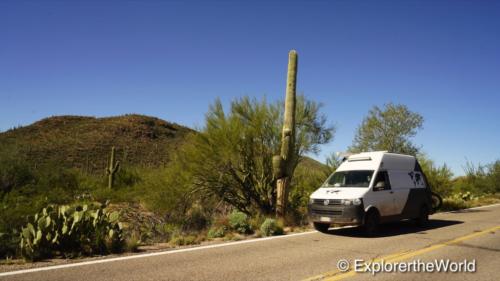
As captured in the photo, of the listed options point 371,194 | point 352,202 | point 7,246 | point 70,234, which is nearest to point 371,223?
point 371,194

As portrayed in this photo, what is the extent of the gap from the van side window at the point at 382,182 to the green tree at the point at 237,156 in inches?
188

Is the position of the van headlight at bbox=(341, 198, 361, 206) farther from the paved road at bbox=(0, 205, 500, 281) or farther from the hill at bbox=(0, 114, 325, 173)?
the hill at bbox=(0, 114, 325, 173)

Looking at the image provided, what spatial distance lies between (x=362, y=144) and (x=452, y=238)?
1356 centimetres

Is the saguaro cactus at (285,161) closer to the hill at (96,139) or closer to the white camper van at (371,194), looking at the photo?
the white camper van at (371,194)

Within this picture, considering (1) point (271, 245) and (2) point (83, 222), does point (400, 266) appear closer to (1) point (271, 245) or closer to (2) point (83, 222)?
(1) point (271, 245)

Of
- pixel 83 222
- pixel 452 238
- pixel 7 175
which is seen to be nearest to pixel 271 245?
pixel 83 222

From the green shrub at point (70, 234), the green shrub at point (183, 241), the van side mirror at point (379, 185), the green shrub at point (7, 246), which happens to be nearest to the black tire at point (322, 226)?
the van side mirror at point (379, 185)

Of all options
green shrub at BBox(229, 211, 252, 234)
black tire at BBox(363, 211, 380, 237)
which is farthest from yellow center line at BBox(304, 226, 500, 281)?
green shrub at BBox(229, 211, 252, 234)

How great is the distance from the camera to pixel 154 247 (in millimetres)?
8852

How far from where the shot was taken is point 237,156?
14805mm

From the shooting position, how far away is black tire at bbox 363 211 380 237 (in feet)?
35.2

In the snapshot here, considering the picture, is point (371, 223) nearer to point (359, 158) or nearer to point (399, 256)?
point (359, 158)

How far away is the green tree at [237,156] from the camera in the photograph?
582 inches

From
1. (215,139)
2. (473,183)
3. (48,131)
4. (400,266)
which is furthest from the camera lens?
(48,131)
